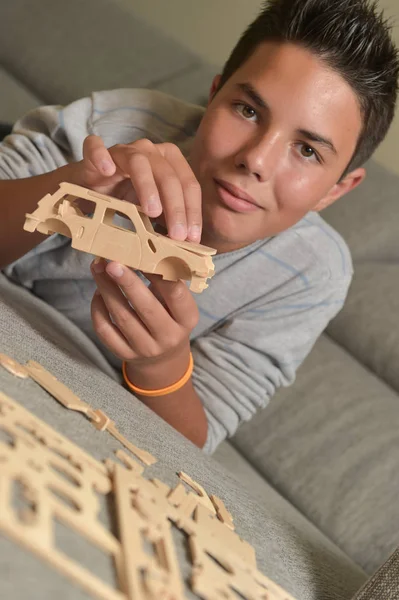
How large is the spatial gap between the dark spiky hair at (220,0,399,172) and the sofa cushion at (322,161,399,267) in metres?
0.50

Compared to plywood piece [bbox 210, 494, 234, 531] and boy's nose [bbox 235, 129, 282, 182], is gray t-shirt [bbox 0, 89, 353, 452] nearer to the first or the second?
boy's nose [bbox 235, 129, 282, 182]

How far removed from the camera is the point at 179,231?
560 mm

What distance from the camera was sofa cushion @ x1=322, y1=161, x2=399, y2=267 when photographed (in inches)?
55.1

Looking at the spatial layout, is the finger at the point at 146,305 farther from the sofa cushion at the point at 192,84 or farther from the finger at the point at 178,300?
the sofa cushion at the point at 192,84

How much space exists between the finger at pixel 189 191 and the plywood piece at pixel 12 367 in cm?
22

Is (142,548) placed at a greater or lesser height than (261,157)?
lesser

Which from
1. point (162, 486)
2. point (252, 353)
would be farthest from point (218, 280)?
point (162, 486)

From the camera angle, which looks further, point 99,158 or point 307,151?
point 307,151

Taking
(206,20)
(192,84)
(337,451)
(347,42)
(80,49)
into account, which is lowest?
(337,451)

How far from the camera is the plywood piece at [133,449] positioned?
47 centimetres

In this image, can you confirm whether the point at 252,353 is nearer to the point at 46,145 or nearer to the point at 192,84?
the point at 46,145

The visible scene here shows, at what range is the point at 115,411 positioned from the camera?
56cm

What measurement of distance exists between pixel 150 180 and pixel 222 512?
33 cm

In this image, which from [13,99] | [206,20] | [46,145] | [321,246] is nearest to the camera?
[46,145]
